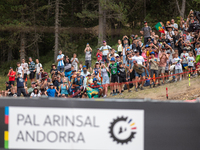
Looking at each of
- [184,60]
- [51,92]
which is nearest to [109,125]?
[51,92]

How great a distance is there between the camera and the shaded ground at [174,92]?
12664 millimetres

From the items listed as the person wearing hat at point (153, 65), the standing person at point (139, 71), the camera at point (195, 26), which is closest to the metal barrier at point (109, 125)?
the person wearing hat at point (153, 65)

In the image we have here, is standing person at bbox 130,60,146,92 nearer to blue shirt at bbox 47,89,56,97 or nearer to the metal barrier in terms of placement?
blue shirt at bbox 47,89,56,97

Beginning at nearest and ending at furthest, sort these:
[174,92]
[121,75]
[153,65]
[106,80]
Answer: [174,92] → [153,65] → [121,75] → [106,80]

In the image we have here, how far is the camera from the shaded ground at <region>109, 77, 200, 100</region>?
499 inches

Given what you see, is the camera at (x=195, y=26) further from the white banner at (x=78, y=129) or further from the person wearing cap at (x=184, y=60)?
the white banner at (x=78, y=129)

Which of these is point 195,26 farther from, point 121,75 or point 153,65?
point 121,75

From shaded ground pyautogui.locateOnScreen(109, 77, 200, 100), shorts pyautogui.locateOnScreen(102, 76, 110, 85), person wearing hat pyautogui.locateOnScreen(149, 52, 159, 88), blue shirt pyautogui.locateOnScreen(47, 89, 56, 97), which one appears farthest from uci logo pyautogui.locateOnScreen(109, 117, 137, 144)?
shorts pyautogui.locateOnScreen(102, 76, 110, 85)

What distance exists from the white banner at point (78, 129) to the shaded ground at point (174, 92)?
7851 mm

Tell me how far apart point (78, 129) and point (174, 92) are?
882 cm

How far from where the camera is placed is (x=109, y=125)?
16.6ft

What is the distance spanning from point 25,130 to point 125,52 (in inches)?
422

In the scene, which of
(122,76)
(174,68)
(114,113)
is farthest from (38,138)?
(174,68)

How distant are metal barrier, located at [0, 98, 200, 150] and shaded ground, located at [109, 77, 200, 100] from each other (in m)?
7.57
